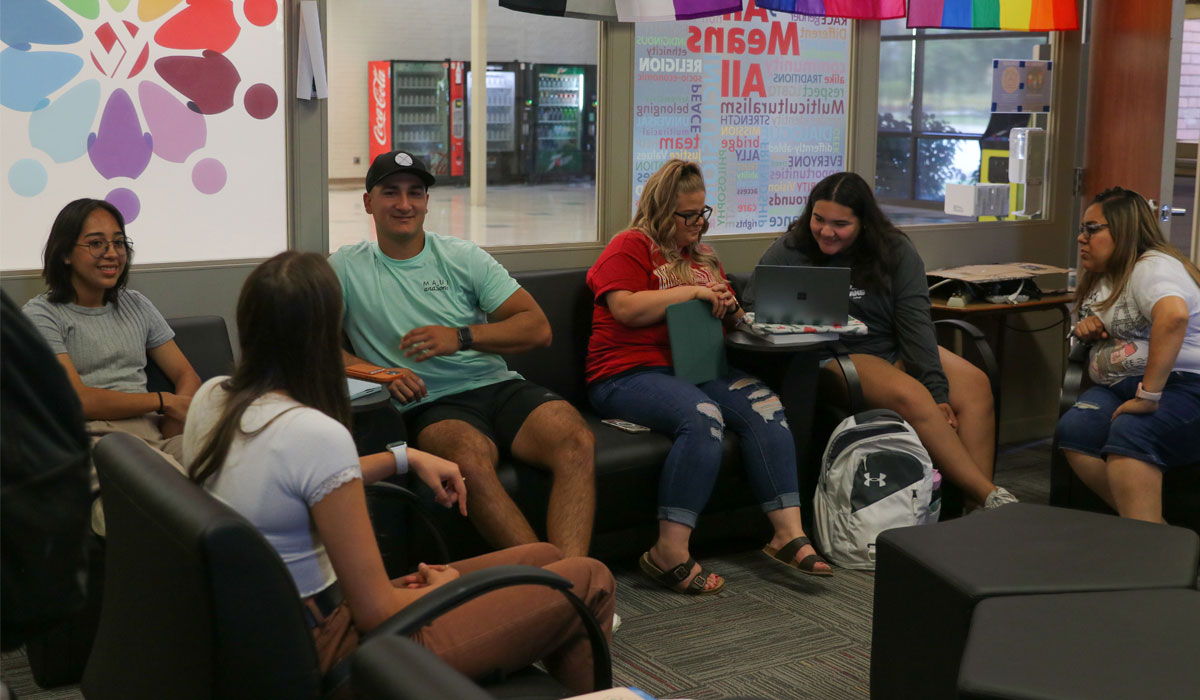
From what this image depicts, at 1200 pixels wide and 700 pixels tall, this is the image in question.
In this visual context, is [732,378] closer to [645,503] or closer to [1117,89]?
[645,503]

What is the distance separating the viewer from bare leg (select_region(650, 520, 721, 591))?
3.41 metres

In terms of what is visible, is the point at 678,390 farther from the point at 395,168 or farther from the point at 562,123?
the point at 562,123

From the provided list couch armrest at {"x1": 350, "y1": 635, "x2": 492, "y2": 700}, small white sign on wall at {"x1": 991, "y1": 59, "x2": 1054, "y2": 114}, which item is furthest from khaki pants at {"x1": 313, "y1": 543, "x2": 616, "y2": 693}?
small white sign on wall at {"x1": 991, "y1": 59, "x2": 1054, "y2": 114}

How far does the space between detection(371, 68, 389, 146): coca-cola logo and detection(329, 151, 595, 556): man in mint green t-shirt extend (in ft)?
1.24

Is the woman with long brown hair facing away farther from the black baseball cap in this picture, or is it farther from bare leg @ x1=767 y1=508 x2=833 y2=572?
bare leg @ x1=767 y1=508 x2=833 y2=572

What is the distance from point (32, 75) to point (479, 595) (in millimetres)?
2188

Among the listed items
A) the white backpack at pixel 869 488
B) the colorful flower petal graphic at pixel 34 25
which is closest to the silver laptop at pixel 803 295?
the white backpack at pixel 869 488

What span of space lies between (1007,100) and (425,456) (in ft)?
12.7

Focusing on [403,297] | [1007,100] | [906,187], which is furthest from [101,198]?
[1007,100]

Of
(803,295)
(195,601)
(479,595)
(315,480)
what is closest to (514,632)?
(479,595)

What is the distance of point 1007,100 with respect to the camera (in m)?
5.21

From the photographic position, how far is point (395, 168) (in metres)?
3.30

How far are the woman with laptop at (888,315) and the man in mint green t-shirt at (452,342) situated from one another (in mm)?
1004

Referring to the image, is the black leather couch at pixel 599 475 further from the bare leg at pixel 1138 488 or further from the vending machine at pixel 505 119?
the bare leg at pixel 1138 488
